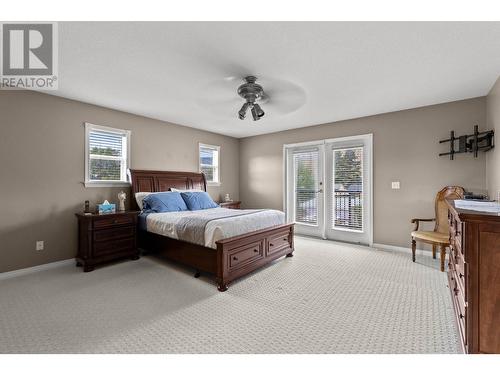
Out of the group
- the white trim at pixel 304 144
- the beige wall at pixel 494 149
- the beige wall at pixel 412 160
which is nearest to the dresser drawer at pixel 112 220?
the white trim at pixel 304 144

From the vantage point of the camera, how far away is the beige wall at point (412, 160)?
11.3ft

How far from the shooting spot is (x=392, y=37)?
77.7 inches

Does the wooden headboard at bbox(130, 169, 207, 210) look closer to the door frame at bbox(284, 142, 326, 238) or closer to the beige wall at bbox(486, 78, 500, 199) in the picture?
the door frame at bbox(284, 142, 326, 238)

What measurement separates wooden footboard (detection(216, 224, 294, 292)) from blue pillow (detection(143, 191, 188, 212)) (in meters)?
1.59

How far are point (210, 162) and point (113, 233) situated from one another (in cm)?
284

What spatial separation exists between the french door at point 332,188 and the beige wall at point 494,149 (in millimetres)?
1545

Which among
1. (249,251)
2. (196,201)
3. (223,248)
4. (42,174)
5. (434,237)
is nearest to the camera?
(223,248)

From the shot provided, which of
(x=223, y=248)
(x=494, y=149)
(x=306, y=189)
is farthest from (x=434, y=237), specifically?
(x=223, y=248)

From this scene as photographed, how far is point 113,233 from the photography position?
341 centimetres

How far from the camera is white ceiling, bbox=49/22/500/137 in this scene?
1889 millimetres

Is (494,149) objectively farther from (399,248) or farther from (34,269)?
(34,269)

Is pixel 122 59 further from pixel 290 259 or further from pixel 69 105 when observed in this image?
pixel 290 259

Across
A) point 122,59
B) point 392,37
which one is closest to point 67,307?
point 122,59

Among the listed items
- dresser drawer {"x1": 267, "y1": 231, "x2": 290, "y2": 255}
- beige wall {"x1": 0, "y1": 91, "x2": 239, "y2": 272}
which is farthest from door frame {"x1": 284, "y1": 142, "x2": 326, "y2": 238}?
beige wall {"x1": 0, "y1": 91, "x2": 239, "y2": 272}
